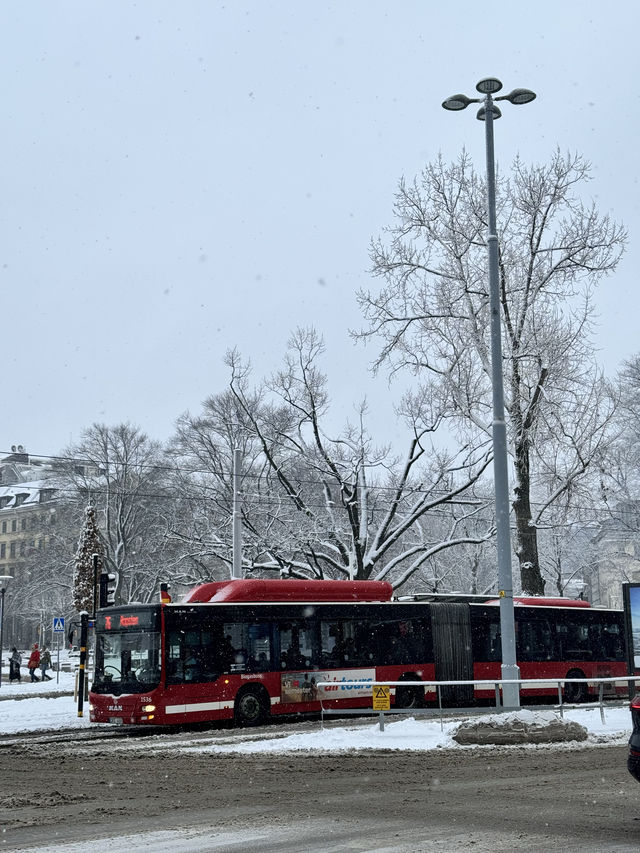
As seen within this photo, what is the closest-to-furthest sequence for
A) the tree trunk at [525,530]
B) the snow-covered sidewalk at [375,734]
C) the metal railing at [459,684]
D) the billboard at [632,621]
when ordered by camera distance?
1. the snow-covered sidewalk at [375,734]
2. the billboard at [632,621]
3. the metal railing at [459,684]
4. the tree trunk at [525,530]

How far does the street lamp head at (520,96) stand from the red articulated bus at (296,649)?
12062 mm

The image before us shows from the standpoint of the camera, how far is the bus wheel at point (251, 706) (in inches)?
953

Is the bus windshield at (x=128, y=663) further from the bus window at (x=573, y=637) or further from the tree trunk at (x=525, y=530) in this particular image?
the bus window at (x=573, y=637)

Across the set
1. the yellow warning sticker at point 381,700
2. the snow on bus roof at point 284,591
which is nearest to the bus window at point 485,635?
the snow on bus roof at point 284,591

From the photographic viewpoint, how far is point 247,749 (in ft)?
58.2

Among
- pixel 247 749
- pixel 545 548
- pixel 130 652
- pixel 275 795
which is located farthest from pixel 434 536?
pixel 275 795

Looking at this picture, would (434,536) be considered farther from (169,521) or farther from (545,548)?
(169,521)

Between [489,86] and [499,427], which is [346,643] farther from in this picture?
[489,86]

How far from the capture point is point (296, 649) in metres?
25.6

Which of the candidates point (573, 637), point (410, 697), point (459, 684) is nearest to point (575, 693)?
point (573, 637)

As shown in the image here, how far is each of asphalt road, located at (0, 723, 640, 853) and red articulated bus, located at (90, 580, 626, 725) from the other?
18.7 feet

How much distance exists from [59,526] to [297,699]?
1891 inches

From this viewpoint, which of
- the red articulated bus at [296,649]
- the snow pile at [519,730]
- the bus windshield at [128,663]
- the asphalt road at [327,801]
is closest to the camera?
the asphalt road at [327,801]

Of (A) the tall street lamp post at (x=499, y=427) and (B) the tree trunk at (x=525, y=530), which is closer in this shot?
(A) the tall street lamp post at (x=499, y=427)
